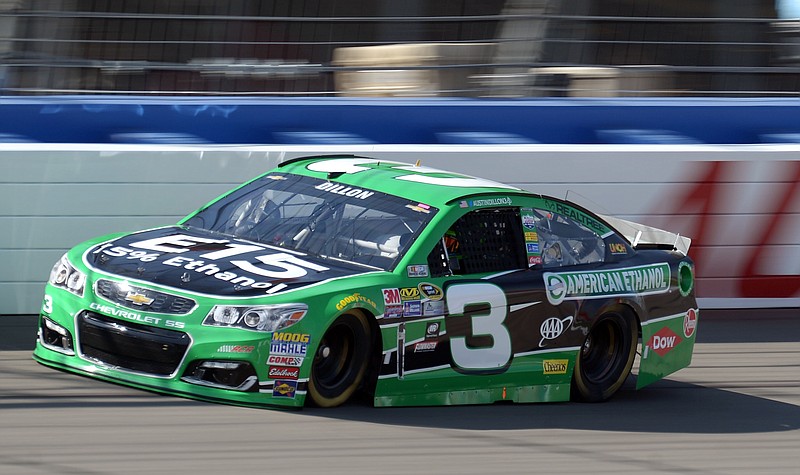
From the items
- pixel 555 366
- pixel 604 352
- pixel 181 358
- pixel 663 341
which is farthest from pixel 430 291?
pixel 663 341

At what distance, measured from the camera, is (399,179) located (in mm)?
6914

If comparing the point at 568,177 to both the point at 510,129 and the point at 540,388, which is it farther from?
the point at 540,388

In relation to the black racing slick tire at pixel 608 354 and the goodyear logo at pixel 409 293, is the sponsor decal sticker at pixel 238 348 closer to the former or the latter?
the goodyear logo at pixel 409 293

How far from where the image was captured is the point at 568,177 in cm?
941

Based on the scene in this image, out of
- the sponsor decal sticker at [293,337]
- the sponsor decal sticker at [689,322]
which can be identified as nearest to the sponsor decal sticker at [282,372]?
the sponsor decal sticker at [293,337]

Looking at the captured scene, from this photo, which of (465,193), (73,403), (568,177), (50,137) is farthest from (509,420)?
(50,137)

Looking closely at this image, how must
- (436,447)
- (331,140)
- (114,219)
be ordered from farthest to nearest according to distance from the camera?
1. (331,140)
2. (114,219)
3. (436,447)

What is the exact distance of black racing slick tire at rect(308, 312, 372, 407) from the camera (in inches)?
234

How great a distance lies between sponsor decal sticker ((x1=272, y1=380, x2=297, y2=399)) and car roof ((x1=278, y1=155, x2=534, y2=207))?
135 cm

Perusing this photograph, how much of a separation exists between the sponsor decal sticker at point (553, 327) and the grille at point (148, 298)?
77.8 inches

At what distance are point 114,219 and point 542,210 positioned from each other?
10.4ft

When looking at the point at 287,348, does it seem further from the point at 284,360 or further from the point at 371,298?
the point at 371,298

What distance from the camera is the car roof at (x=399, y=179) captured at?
22.0 ft

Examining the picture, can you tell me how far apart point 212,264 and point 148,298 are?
398 millimetres
